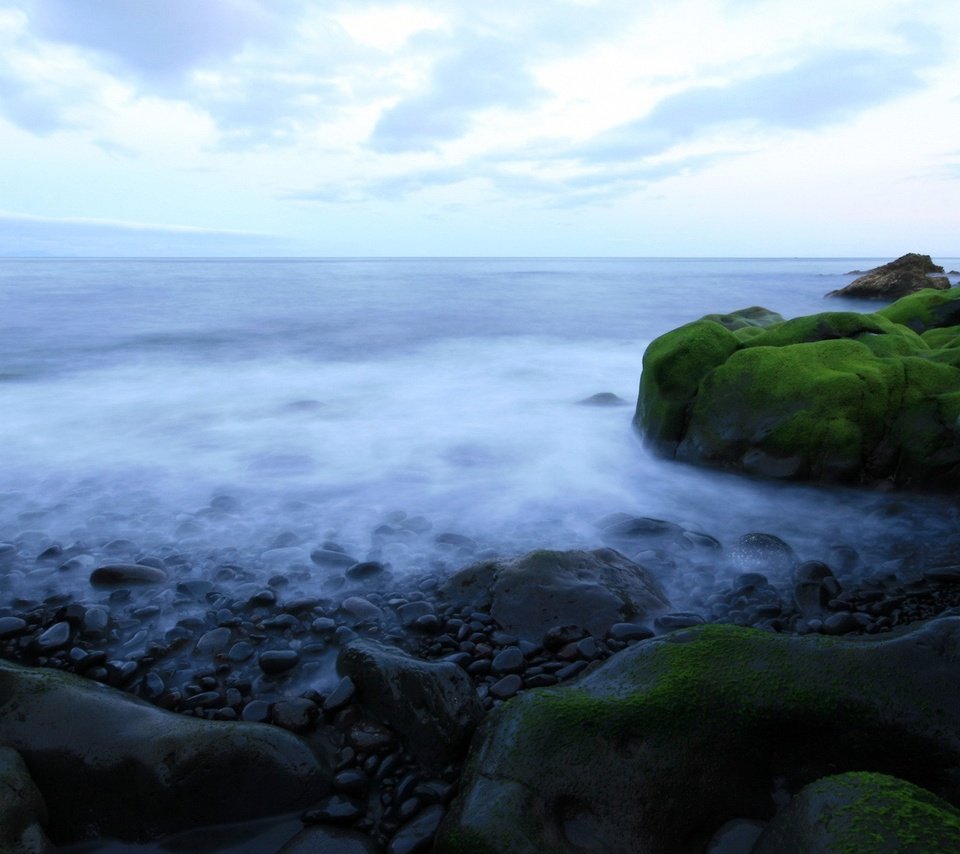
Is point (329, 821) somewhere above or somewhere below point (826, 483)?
below

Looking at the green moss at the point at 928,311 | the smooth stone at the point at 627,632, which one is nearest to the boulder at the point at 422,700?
the smooth stone at the point at 627,632

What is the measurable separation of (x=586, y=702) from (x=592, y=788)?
1.27 feet

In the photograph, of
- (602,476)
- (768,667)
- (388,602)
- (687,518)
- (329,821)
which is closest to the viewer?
(329,821)

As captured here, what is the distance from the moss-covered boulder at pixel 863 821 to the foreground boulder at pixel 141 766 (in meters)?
2.11

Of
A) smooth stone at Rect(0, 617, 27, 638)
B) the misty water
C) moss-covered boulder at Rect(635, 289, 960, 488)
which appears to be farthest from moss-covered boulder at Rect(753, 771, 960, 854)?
moss-covered boulder at Rect(635, 289, 960, 488)

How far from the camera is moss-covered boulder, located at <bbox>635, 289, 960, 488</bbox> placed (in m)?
7.06

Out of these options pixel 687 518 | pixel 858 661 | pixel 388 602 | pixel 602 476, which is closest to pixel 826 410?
pixel 687 518

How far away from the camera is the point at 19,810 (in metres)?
2.84

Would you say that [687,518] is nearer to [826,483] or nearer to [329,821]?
[826,483]

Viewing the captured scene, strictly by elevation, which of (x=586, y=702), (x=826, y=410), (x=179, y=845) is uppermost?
(x=826, y=410)

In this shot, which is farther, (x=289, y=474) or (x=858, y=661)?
(x=289, y=474)

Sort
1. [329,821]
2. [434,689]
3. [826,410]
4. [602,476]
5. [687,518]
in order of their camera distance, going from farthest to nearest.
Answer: [602,476]
[826,410]
[687,518]
[434,689]
[329,821]

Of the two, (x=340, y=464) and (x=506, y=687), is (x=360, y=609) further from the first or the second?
(x=340, y=464)

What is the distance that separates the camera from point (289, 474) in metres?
8.05
